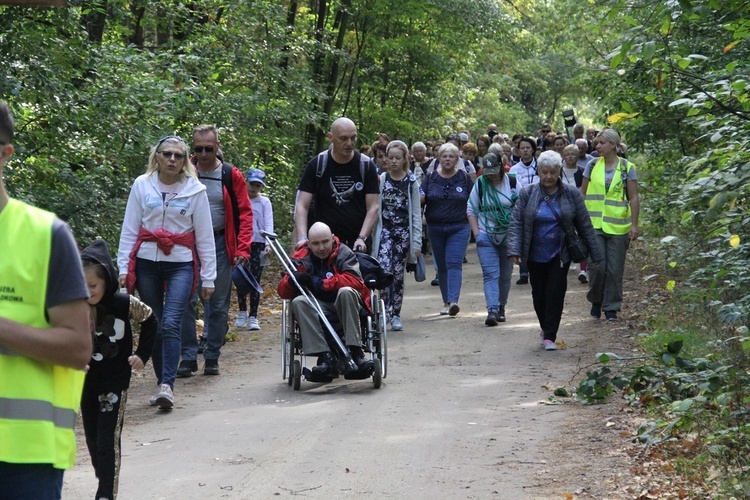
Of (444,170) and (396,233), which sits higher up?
(444,170)

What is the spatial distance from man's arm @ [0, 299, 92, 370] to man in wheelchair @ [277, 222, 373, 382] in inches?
240

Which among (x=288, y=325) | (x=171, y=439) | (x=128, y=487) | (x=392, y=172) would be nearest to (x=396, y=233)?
(x=392, y=172)

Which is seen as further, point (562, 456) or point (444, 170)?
point (444, 170)

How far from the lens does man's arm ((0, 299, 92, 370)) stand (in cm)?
300

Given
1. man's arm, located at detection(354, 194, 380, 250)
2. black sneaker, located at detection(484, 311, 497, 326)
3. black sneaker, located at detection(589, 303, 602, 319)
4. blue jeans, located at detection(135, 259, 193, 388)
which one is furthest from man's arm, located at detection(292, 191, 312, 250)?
black sneaker, located at detection(589, 303, 602, 319)

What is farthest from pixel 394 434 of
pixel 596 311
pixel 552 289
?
pixel 596 311

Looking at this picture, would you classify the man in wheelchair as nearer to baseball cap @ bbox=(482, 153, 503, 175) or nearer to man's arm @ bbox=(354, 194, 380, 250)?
man's arm @ bbox=(354, 194, 380, 250)

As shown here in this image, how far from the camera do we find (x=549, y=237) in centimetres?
1161

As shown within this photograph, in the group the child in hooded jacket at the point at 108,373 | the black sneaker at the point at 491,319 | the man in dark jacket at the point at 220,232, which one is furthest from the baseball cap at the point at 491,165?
the child in hooded jacket at the point at 108,373

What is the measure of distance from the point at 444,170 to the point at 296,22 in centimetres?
Result: 1038

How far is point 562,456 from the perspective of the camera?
7148 millimetres

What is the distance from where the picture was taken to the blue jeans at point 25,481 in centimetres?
307

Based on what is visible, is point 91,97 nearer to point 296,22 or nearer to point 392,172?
point 392,172

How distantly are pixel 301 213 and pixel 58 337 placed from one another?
7.43 metres
